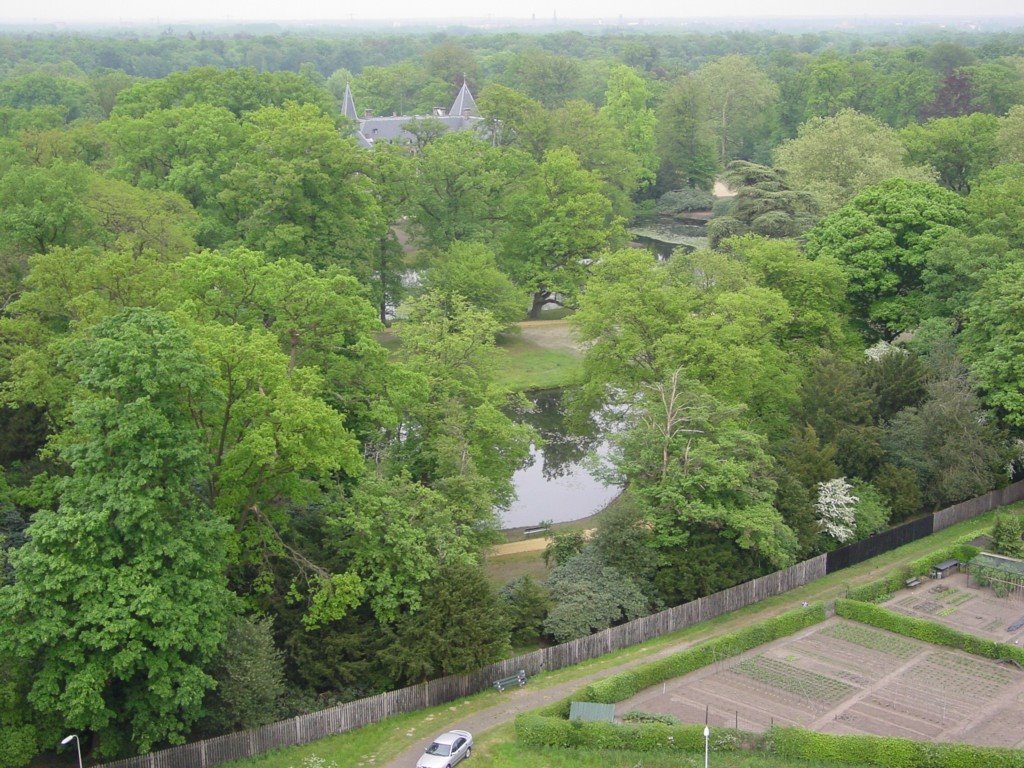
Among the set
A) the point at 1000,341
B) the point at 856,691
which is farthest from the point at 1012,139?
the point at 856,691

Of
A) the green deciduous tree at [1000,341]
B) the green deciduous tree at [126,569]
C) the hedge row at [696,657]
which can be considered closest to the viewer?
the green deciduous tree at [126,569]

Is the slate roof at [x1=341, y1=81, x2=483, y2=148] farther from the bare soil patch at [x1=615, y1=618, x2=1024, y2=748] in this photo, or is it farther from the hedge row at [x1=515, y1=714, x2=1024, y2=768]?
the hedge row at [x1=515, y1=714, x2=1024, y2=768]

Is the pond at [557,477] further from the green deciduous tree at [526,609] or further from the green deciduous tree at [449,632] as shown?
the green deciduous tree at [449,632]

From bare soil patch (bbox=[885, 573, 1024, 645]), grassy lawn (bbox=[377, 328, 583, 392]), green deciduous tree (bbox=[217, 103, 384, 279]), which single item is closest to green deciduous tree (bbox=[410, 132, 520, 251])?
grassy lawn (bbox=[377, 328, 583, 392])

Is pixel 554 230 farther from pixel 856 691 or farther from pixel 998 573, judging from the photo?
pixel 856 691

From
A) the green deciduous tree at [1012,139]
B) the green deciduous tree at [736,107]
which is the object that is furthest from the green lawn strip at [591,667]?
the green deciduous tree at [736,107]

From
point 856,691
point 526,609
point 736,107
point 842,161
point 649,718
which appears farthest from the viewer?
point 736,107
